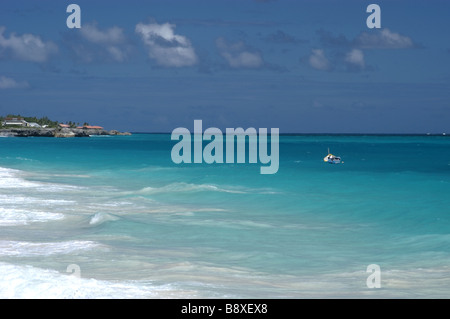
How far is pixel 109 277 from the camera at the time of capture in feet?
42.4

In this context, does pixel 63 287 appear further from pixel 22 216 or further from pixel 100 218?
pixel 22 216

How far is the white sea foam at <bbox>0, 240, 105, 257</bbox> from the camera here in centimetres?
1491

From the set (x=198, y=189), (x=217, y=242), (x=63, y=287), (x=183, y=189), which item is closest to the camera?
(x=63, y=287)

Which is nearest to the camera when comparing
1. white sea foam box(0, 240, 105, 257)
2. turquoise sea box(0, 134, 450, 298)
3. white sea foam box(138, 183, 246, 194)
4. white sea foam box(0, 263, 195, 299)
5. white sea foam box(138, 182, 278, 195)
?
white sea foam box(0, 263, 195, 299)

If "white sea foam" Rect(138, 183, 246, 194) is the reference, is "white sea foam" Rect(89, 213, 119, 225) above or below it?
below

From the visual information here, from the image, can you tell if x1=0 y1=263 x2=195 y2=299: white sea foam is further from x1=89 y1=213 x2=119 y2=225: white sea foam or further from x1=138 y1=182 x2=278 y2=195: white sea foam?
x1=138 y1=182 x2=278 y2=195: white sea foam

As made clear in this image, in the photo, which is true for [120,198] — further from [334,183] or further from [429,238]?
[334,183]

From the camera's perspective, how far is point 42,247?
15773 mm

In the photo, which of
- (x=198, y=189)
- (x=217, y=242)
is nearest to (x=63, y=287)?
(x=217, y=242)

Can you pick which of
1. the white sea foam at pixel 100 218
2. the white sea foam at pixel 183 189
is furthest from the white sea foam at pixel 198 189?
the white sea foam at pixel 100 218

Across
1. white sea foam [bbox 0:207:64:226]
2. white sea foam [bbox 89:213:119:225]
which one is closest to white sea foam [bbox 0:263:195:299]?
white sea foam [bbox 0:207:64:226]

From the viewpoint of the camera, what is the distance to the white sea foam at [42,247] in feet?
48.9
